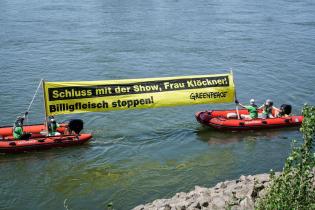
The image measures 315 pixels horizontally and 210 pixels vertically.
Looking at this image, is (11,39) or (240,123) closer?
(240,123)

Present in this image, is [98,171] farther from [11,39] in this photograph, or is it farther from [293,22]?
[293,22]

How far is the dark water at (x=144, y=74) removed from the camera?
730 inches

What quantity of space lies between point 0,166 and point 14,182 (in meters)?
1.78

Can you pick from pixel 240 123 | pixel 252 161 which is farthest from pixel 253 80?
pixel 252 161

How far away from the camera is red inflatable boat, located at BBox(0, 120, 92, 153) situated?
66.6 ft

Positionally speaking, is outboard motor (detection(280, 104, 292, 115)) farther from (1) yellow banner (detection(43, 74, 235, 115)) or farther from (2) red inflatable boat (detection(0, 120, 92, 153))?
(2) red inflatable boat (detection(0, 120, 92, 153))

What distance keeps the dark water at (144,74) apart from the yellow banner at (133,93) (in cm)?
215

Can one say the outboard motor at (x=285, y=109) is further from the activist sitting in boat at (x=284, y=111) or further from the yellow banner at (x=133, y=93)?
the yellow banner at (x=133, y=93)

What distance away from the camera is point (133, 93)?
21.8 metres

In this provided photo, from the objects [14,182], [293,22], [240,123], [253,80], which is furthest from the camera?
[293,22]

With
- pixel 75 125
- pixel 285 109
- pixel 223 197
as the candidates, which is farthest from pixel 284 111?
pixel 223 197

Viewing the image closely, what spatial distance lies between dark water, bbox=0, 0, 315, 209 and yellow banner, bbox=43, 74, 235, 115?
2.15 m

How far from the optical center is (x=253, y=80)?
3409 cm

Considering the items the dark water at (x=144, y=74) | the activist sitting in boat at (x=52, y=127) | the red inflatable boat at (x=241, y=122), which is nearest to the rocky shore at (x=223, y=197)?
the dark water at (x=144, y=74)
